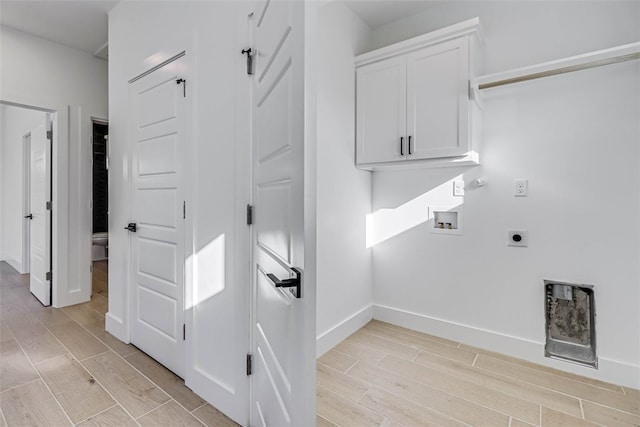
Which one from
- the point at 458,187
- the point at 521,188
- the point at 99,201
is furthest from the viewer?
the point at 99,201

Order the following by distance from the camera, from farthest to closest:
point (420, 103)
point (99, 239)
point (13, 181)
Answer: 1. point (99, 239)
2. point (13, 181)
3. point (420, 103)

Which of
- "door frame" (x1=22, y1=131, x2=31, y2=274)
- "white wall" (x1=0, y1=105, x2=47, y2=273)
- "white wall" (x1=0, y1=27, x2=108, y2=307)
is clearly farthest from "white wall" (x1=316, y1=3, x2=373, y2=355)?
"door frame" (x1=22, y1=131, x2=31, y2=274)

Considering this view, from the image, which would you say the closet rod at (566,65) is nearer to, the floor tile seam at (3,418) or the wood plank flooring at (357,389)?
the wood plank flooring at (357,389)

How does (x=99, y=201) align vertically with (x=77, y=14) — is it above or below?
below

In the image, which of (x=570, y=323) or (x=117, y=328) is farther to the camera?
(x=117, y=328)

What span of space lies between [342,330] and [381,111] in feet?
6.15

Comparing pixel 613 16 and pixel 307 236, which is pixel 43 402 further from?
pixel 613 16

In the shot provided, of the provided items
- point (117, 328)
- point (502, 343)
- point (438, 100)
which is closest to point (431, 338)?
point (502, 343)

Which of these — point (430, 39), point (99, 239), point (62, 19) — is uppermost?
point (62, 19)

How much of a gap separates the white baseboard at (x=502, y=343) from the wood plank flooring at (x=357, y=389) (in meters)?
0.06

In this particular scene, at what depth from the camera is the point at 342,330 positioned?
99.4 inches

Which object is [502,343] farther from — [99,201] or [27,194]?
[99,201]

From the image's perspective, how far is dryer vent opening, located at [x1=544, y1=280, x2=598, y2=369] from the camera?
6.67 feet

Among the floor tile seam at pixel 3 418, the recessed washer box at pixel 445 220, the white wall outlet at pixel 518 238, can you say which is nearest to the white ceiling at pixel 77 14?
the recessed washer box at pixel 445 220
